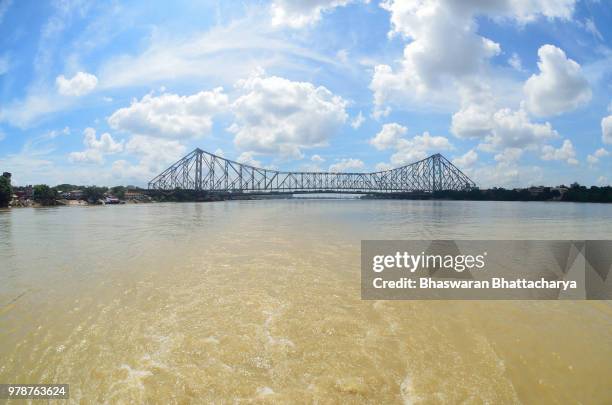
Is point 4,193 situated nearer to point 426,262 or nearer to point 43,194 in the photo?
point 43,194

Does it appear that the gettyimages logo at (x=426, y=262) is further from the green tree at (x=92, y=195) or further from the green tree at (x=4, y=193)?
the green tree at (x=92, y=195)

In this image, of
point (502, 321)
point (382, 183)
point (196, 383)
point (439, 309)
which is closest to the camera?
point (196, 383)

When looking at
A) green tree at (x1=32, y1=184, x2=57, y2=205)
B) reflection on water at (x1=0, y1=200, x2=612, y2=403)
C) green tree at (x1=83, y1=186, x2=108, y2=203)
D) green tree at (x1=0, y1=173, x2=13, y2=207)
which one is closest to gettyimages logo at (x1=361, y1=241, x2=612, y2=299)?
reflection on water at (x1=0, y1=200, x2=612, y2=403)

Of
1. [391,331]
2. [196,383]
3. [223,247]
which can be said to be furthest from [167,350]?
[223,247]

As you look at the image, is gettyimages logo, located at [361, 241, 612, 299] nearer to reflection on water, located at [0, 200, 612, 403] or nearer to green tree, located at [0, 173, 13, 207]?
reflection on water, located at [0, 200, 612, 403]

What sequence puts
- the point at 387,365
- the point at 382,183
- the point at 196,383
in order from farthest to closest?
the point at 382,183
the point at 387,365
the point at 196,383

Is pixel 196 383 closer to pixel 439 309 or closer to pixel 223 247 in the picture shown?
pixel 439 309
